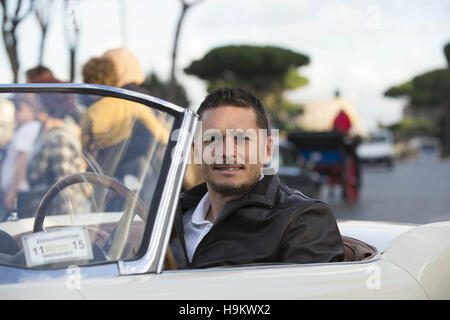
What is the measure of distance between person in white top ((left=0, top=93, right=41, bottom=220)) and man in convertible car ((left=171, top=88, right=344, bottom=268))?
50cm

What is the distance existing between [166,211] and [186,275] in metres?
0.20

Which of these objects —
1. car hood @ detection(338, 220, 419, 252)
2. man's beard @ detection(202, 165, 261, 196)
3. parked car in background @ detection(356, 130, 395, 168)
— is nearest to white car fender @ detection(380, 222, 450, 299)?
car hood @ detection(338, 220, 419, 252)

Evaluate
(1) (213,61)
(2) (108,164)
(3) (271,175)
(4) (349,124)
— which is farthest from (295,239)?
(1) (213,61)

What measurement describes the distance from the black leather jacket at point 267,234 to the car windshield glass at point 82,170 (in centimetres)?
28

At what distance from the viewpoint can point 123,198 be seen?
187 centimetres

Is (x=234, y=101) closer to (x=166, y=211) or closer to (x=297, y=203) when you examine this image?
(x=297, y=203)

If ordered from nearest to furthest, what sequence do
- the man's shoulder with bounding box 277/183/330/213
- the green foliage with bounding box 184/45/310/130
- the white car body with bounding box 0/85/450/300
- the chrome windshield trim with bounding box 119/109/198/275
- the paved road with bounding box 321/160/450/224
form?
the white car body with bounding box 0/85/450/300, the chrome windshield trim with bounding box 119/109/198/275, the man's shoulder with bounding box 277/183/330/213, the paved road with bounding box 321/160/450/224, the green foliage with bounding box 184/45/310/130

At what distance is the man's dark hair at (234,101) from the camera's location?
2.18 m

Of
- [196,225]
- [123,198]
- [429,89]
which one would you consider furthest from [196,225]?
[429,89]

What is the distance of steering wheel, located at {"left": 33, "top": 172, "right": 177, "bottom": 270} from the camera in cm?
177

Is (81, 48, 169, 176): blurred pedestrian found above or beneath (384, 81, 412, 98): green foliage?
beneath

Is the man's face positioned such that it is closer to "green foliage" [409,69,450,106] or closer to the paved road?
the paved road

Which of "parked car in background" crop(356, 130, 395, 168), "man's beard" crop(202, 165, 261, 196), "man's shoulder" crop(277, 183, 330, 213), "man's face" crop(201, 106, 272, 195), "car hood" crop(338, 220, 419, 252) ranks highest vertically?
"man's face" crop(201, 106, 272, 195)
